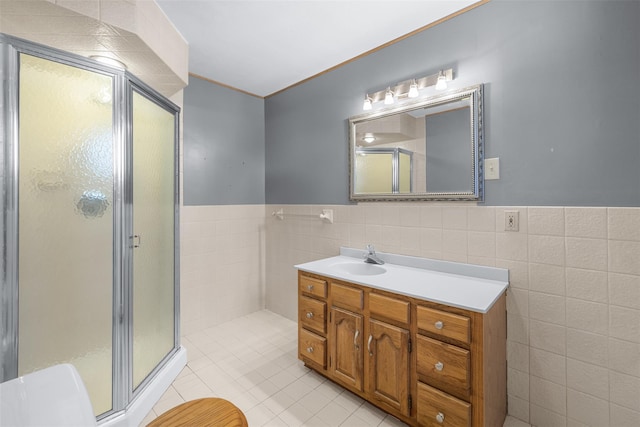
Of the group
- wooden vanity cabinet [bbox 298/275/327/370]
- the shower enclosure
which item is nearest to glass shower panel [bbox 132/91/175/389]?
the shower enclosure

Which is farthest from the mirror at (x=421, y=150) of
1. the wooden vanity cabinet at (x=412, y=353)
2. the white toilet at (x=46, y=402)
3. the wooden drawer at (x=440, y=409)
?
the white toilet at (x=46, y=402)

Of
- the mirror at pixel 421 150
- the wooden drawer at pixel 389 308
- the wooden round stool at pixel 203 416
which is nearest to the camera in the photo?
the wooden round stool at pixel 203 416

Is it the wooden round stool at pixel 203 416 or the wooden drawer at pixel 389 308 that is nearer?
the wooden round stool at pixel 203 416

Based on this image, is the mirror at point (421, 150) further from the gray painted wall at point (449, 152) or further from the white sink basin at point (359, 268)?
the white sink basin at point (359, 268)

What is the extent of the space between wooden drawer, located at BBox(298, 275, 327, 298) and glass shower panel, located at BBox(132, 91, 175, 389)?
0.95 metres

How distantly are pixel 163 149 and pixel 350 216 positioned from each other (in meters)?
1.44

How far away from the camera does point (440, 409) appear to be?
53.6 inches

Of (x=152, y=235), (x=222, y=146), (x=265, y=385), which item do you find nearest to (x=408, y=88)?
(x=222, y=146)

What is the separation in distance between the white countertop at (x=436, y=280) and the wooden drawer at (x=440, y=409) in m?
0.44

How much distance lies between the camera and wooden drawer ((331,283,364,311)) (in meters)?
1.68

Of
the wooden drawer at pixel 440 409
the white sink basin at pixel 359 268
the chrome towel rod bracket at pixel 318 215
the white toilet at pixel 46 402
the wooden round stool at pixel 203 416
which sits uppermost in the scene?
the chrome towel rod bracket at pixel 318 215

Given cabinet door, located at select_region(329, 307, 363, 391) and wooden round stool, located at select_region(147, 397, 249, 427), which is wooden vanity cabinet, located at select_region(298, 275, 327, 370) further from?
wooden round stool, located at select_region(147, 397, 249, 427)

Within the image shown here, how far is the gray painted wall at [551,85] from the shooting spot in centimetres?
131

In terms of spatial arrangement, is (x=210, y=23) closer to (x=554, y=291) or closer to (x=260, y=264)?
(x=260, y=264)
